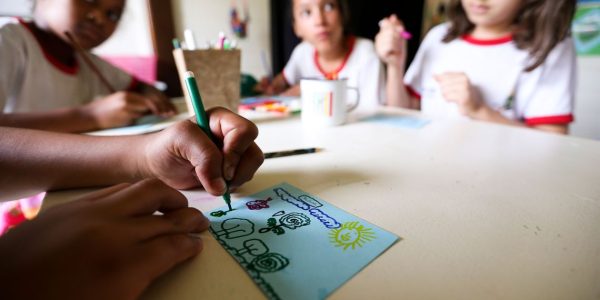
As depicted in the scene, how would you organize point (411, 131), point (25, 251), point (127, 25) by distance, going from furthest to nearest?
point (127, 25) → point (411, 131) → point (25, 251)

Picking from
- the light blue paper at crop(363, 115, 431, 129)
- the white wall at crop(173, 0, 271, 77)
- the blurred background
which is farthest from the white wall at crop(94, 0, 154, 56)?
the light blue paper at crop(363, 115, 431, 129)

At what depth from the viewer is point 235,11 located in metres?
1.64

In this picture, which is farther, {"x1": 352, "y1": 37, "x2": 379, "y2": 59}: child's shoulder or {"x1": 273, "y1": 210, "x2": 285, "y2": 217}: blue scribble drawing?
{"x1": 352, "y1": 37, "x2": 379, "y2": 59}: child's shoulder

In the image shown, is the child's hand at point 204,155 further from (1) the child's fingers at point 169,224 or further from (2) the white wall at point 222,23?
(2) the white wall at point 222,23

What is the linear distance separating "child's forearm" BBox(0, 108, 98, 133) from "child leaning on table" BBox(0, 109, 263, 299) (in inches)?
9.3

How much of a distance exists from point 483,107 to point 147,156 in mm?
785

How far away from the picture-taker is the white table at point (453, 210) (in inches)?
7.3

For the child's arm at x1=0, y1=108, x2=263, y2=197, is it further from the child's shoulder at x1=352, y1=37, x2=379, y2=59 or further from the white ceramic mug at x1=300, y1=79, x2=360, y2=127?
the child's shoulder at x1=352, y1=37, x2=379, y2=59

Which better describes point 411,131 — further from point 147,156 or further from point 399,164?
point 147,156

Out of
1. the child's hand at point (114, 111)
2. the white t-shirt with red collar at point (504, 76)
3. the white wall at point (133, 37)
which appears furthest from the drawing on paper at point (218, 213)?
the white wall at point (133, 37)

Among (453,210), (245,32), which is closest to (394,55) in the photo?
(453,210)

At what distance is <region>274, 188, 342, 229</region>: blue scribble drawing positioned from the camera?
0.26 metres

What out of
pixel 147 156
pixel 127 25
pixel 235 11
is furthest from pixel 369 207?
pixel 235 11

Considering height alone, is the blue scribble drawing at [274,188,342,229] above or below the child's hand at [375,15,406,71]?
below
